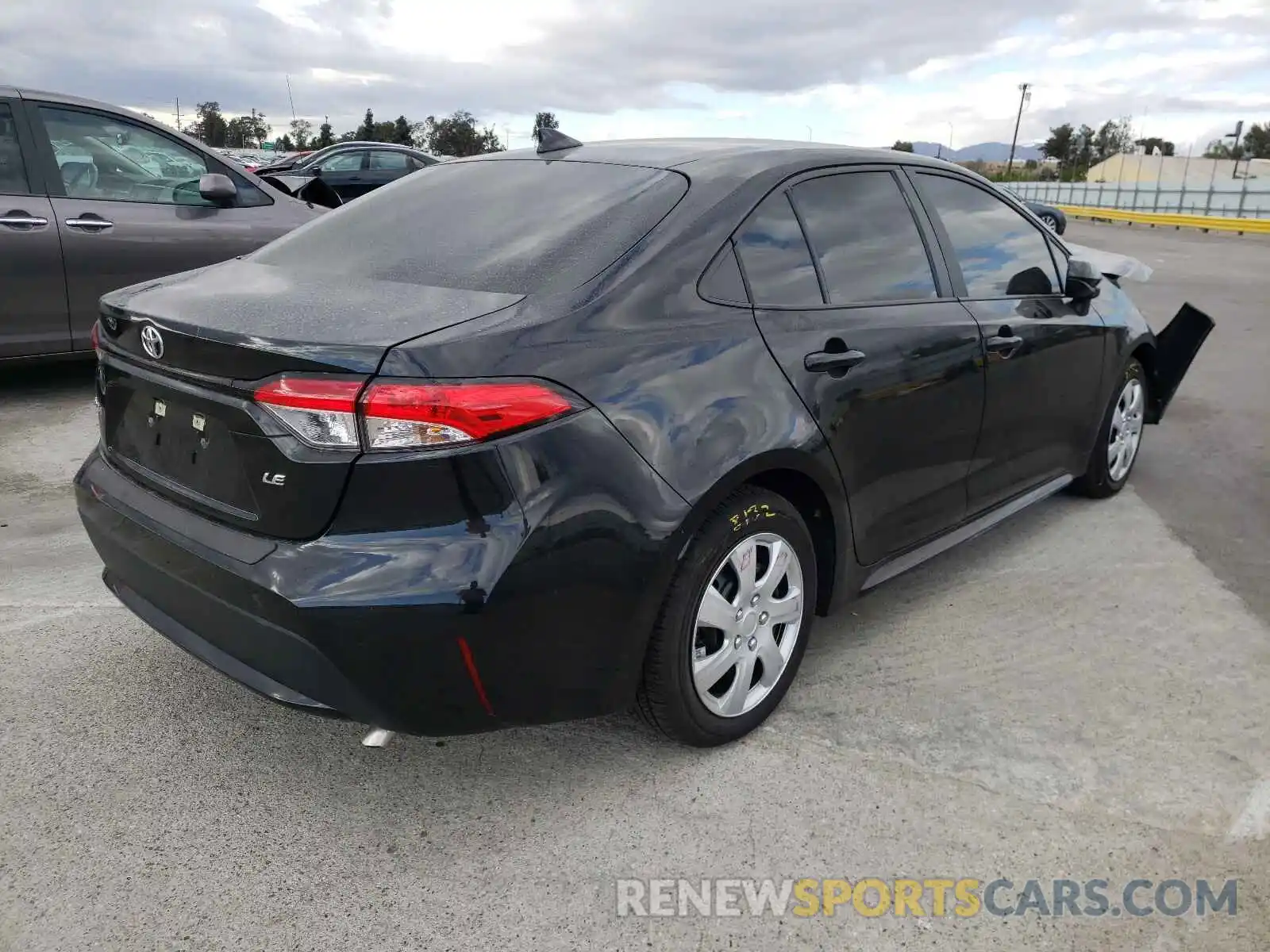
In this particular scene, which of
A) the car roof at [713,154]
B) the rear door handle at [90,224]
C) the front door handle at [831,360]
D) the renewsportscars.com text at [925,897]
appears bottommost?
the renewsportscars.com text at [925,897]

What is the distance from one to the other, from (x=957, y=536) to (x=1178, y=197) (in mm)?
43722

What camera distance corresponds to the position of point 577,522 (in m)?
2.16

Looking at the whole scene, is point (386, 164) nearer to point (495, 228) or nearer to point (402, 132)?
point (495, 228)

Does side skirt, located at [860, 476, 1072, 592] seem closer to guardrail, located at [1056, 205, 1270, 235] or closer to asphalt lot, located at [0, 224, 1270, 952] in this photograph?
asphalt lot, located at [0, 224, 1270, 952]

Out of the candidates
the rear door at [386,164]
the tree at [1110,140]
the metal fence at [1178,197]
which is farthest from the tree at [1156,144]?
the rear door at [386,164]

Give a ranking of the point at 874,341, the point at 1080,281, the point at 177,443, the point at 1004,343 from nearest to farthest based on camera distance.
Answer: the point at 177,443, the point at 874,341, the point at 1004,343, the point at 1080,281

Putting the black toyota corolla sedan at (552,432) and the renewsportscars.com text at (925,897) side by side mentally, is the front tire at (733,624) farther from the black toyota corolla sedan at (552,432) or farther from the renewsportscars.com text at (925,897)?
the renewsportscars.com text at (925,897)

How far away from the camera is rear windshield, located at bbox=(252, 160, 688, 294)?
2.48 metres

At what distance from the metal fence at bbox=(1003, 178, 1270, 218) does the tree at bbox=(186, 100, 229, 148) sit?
52.1 m

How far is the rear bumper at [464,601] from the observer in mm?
2068

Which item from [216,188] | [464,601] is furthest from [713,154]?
[216,188]

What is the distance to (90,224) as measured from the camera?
568cm

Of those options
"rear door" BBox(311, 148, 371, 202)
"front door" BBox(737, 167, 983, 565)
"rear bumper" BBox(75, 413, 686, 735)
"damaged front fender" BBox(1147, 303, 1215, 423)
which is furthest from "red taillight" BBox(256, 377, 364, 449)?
"rear door" BBox(311, 148, 371, 202)

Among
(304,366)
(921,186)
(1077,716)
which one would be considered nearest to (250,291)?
(304,366)
